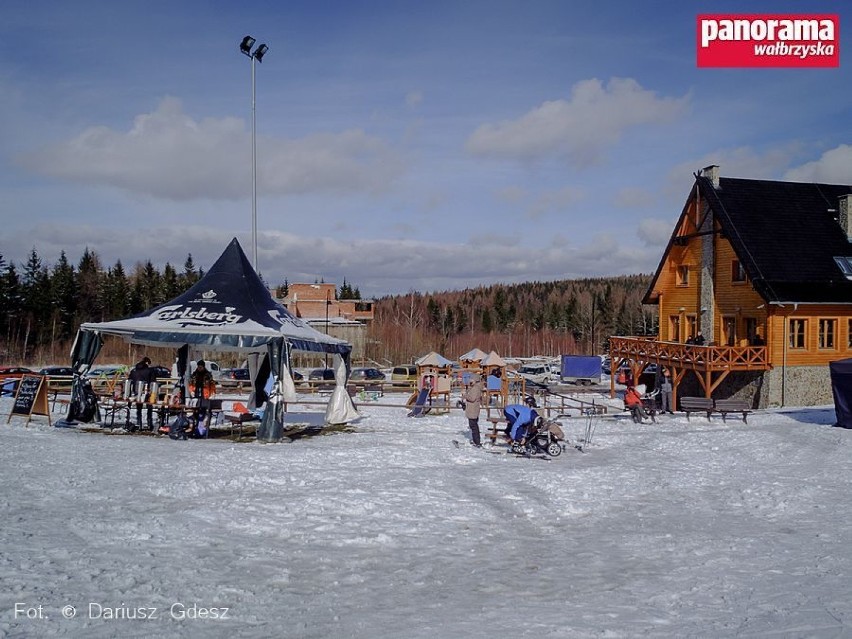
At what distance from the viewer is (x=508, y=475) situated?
532 inches

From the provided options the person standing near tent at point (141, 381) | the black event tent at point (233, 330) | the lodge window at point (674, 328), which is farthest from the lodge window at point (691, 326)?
the person standing near tent at point (141, 381)

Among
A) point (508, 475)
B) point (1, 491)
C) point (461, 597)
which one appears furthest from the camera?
point (508, 475)

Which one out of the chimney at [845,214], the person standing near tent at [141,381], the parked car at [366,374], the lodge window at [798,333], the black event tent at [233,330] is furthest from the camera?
the parked car at [366,374]

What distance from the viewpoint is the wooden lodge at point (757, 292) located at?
95.2ft

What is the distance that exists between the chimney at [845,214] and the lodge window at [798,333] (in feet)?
19.2

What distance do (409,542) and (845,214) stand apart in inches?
1237

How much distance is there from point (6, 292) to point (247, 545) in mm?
75076

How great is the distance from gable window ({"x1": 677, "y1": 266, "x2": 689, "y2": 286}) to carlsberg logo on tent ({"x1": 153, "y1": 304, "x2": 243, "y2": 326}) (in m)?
24.9

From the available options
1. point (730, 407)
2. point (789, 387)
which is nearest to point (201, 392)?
point (730, 407)

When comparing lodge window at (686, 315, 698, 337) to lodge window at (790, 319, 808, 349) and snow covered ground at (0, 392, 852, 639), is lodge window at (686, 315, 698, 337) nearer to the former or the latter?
lodge window at (790, 319, 808, 349)

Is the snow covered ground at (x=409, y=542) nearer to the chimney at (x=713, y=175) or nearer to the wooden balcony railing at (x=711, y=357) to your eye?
the wooden balcony railing at (x=711, y=357)

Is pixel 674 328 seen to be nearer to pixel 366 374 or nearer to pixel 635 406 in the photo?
pixel 635 406

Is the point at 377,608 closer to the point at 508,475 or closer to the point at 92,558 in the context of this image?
the point at 92,558

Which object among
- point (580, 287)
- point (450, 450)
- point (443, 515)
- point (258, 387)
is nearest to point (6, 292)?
point (258, 387)
